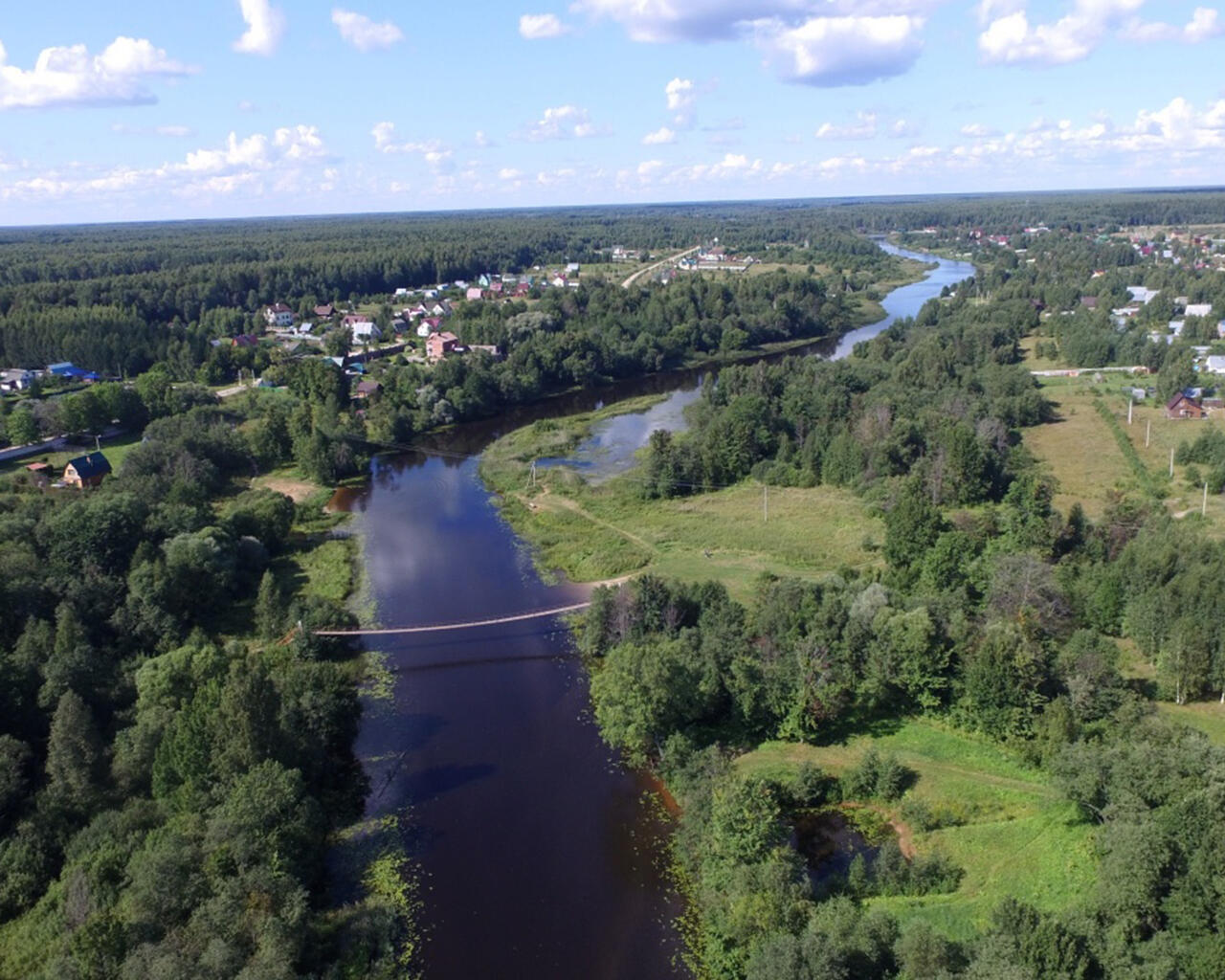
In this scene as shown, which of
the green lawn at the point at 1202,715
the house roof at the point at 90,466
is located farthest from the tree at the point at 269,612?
the green lawn at the point at 1202,715

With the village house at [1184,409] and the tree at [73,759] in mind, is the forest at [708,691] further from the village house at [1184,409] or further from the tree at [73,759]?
the village house at [1184,409]

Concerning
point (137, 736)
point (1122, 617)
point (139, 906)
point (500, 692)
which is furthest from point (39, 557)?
point (1122, 617)

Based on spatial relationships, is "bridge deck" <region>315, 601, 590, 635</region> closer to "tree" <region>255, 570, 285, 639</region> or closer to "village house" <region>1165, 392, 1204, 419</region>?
"tree" <region>255, 570, 285, 639</region>

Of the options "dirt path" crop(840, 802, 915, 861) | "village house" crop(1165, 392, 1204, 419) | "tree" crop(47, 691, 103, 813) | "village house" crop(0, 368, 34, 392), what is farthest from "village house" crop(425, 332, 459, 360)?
"dirt path" crop(840, 802, 915, 861)

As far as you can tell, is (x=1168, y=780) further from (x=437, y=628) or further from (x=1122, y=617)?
(x=437, y=628)

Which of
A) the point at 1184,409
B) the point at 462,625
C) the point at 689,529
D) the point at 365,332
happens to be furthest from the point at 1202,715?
the point at 365,332

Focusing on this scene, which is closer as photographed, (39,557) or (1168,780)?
(1168,780)
